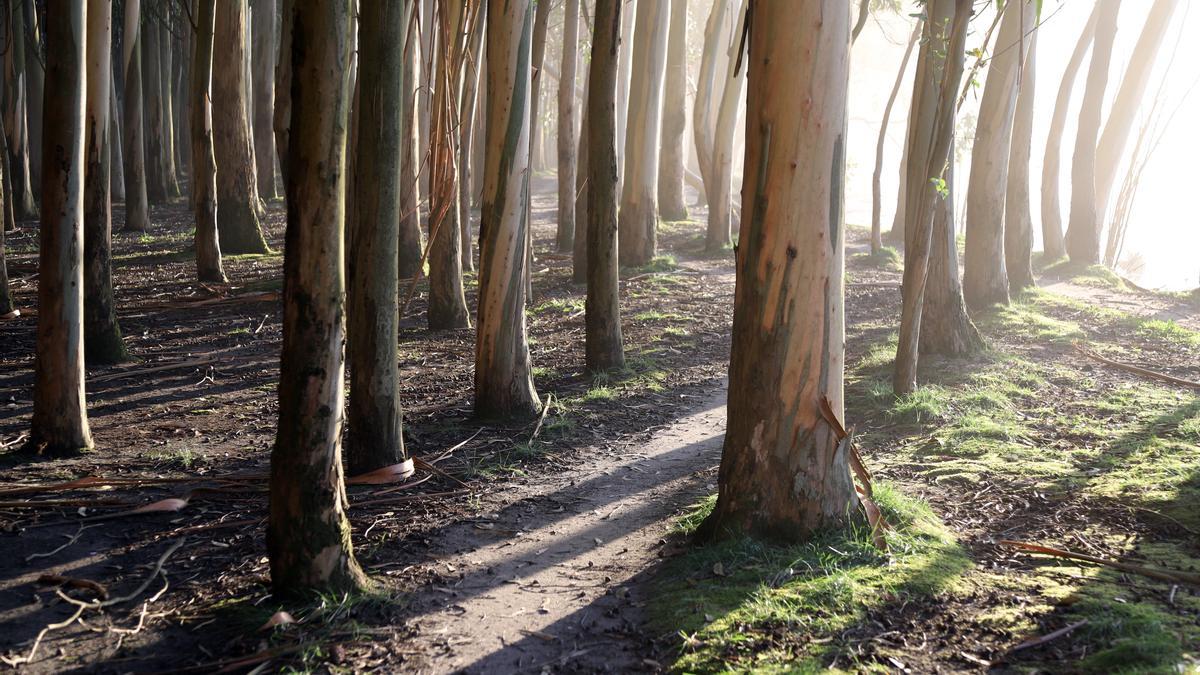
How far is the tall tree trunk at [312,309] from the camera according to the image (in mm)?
3902

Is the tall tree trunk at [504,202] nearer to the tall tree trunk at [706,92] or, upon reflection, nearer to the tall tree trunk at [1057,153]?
the tall tree trunk at [706,92]

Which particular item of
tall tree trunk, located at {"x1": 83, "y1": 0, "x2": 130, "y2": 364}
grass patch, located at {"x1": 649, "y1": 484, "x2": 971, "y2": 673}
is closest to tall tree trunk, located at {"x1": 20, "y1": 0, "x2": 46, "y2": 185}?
tall tree trunk, located at {"x1": 83, "y1": 0, "x2": 130, "y2": 364}

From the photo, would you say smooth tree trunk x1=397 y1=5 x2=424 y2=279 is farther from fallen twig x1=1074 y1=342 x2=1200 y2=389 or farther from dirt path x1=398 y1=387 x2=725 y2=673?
fallen twig x1=1074 y1=342 x2=1200 y2=389

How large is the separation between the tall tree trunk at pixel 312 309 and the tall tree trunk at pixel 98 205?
13.7 feet

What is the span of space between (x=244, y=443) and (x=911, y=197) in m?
5.30

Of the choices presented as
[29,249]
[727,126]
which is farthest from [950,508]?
[29,249]

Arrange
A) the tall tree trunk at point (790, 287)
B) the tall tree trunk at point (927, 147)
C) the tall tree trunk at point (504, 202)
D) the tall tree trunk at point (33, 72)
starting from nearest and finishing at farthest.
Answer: the tall tree trunk at point (790, 287) → the tall tree trunk at point (927, 147) → the tall tree trunk at point (504, 202) → the tall tree trunk at point (33, 72)

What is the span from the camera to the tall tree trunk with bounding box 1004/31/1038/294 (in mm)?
12977

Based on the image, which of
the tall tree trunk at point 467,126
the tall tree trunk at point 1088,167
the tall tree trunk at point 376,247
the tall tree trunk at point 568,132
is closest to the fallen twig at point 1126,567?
the tall tree trunk at point 376,247

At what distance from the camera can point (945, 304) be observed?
898 cm

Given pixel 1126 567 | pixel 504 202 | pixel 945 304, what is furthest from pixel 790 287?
pixel 945 304

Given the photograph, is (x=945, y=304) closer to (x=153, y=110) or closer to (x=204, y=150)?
(x=204, y=150)

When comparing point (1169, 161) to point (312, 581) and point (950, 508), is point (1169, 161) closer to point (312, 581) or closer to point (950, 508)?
point (950, 508)

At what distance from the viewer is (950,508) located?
5488 millimetres
